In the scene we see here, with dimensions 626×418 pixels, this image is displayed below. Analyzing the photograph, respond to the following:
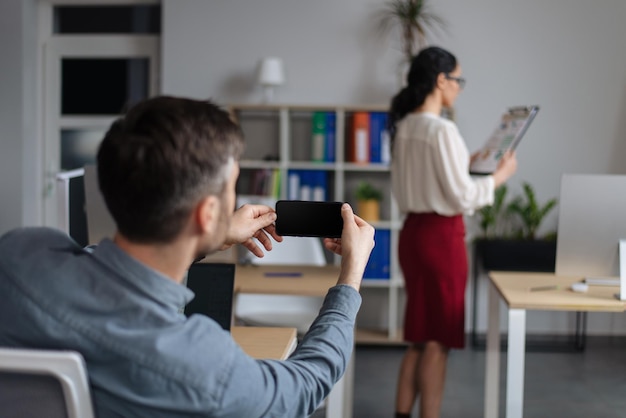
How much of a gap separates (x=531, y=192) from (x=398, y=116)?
222cm

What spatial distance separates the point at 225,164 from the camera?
118 centimetres

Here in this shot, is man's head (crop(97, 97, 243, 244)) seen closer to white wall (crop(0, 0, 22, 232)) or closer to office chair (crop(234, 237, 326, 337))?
office chair (crop(234, 237, 326, 337))

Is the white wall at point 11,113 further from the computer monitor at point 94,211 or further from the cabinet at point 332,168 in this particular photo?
the computer monitor at point 94,211

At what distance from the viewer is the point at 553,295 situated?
3.12m

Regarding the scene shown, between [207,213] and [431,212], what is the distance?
247 cm

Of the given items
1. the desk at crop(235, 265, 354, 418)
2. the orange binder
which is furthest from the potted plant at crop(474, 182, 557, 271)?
the desk at crop(235, 265, 354, 418)

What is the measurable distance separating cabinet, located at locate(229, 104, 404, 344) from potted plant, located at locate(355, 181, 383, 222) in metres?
0.07

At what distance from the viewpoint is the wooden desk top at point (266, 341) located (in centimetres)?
217

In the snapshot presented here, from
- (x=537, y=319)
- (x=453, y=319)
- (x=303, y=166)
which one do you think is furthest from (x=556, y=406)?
(x=303, y=166)

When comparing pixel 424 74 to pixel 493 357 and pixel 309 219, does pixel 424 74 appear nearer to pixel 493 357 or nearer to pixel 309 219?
pixel 493 357

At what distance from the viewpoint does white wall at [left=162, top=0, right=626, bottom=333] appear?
5699mm

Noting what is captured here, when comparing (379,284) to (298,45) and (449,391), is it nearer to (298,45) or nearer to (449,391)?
(449,391)

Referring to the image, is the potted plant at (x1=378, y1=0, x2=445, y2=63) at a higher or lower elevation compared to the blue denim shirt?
higher

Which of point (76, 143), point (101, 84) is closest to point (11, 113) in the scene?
point (76, 143)
